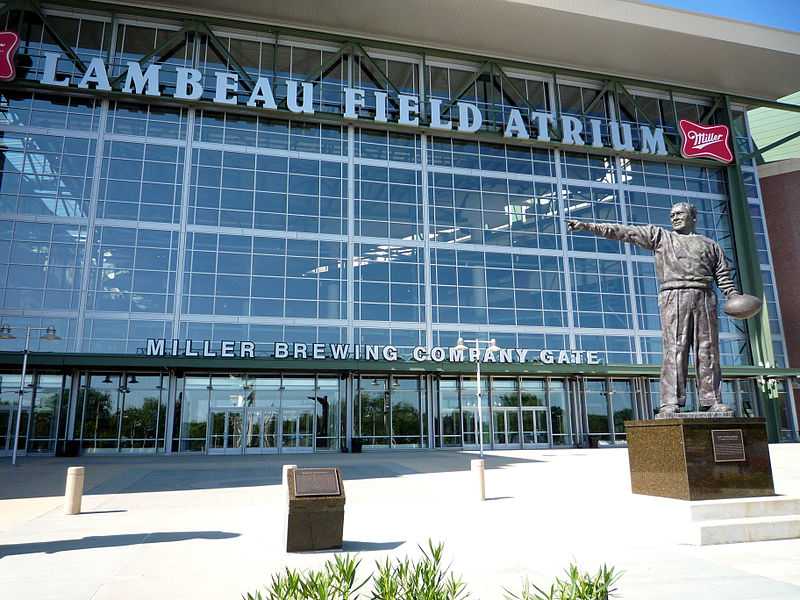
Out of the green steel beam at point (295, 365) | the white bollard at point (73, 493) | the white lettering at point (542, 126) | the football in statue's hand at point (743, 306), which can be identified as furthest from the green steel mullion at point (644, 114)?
the white bollard at point (73, 493)

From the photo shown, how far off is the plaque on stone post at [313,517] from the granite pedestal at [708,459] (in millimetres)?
5139

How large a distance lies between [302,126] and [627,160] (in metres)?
23.2

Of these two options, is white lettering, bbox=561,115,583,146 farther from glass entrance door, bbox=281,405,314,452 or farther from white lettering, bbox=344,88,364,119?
Result: glass entrance door, bbox=281,405,314,452

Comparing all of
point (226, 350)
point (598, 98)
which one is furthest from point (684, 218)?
point (598, 98)

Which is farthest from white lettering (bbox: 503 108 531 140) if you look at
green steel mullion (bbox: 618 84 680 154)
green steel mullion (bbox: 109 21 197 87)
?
green steel mullion (bbox: 109 21 197 87)

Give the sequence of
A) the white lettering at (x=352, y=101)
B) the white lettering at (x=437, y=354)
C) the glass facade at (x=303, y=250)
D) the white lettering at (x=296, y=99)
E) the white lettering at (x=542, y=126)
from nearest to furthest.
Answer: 1. the glass facade at (x=303, y=250)
2. the white lettering at (x=437, y=354)
3. the white lettering at (x=296, y=99)
4. the white lettering at (x=352, y=101)
5. the white lettering at (x=542, y=126)

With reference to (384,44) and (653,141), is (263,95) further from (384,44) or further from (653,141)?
(653,141)

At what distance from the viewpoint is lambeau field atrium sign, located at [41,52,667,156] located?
33.9 meters

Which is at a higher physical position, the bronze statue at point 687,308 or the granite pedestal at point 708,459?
the bronze statue at point 687,308

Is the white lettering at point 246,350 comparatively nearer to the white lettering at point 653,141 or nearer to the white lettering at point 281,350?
the white lettering at point 281,350

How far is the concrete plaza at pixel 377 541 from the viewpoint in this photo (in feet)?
21.9

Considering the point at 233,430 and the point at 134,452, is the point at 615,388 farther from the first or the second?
the point at 134,452

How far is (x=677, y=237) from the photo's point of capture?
35.4 ft

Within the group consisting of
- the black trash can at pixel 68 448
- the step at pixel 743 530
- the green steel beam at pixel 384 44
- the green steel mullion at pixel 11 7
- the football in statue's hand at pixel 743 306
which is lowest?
the step at pixel 743 530
